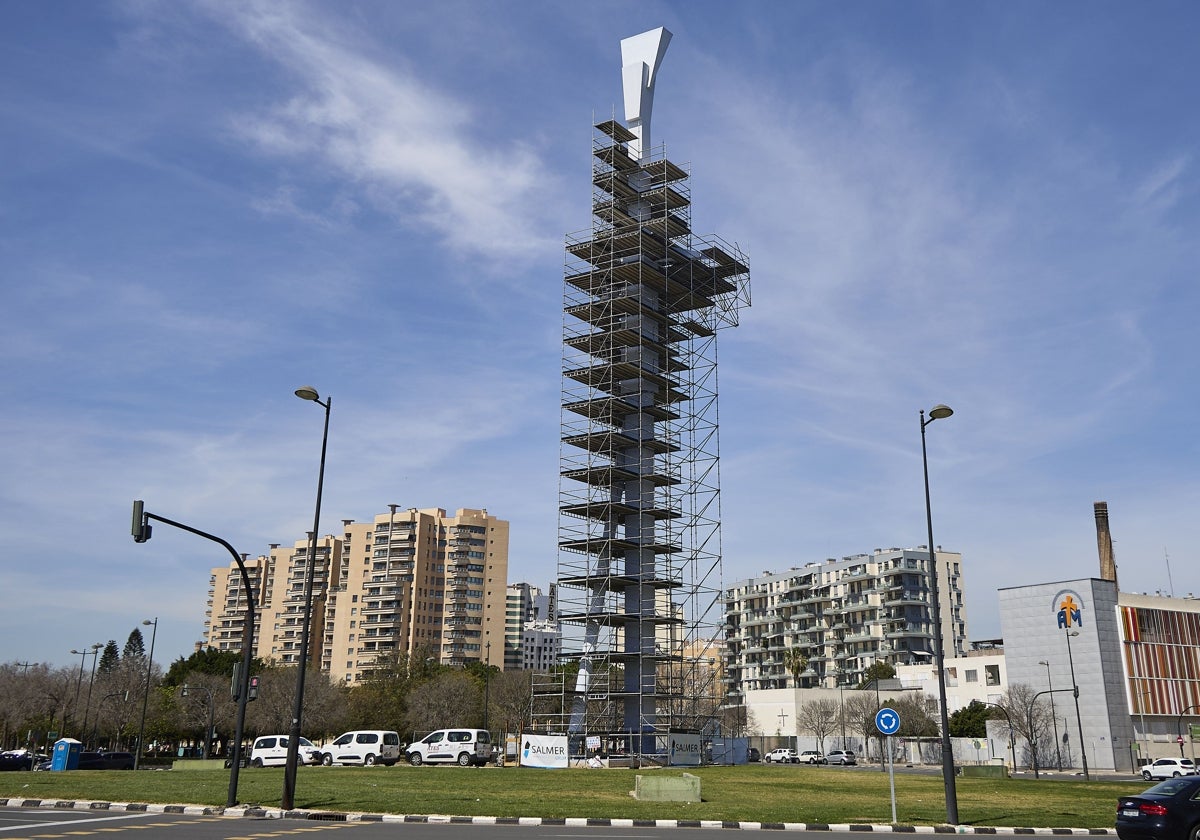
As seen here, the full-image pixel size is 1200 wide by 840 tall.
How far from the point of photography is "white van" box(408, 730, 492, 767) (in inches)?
1934

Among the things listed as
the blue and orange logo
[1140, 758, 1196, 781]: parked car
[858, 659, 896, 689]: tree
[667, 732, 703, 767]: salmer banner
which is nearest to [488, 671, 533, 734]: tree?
[858, 659, 896, 689]: tree

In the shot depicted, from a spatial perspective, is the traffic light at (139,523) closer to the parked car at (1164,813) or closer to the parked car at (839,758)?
the parked car at (1164,813)

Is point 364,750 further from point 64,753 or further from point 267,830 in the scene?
point 267,830

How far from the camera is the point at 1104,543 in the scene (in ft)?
304

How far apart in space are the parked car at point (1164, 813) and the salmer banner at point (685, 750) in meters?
33.1

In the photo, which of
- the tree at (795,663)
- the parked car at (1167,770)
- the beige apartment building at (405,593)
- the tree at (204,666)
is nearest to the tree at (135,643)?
the beige apartment building at (405,593)

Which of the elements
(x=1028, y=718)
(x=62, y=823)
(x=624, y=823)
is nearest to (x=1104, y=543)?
(x=1028, y=718)

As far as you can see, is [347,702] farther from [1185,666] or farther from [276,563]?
[276,563]

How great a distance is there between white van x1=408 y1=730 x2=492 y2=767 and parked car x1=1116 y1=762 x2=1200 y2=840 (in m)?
35.7

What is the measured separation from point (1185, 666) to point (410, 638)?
11164cm

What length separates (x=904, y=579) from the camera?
122 m

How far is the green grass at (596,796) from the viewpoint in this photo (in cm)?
2320

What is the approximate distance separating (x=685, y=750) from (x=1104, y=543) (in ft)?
199

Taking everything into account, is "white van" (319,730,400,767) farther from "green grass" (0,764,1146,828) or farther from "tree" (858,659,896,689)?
"tree" (858,659,896,689)
